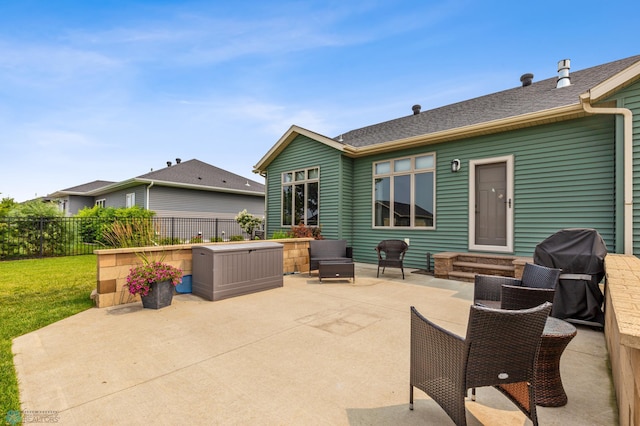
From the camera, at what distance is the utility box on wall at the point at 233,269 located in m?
4.71

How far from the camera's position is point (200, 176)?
56.8ft

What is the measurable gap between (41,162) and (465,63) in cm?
2500

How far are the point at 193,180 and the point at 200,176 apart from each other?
1.06m

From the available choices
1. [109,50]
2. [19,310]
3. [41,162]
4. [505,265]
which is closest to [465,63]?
[505,265]

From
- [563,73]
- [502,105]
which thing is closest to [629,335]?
[502,105]

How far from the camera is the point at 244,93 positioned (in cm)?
1095

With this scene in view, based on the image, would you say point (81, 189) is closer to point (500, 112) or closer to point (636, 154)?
point (500, 112)

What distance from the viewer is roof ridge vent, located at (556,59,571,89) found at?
734 centimetres

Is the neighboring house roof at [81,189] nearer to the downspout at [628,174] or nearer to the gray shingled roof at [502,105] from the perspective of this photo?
the gray shingled roof at [502,105]

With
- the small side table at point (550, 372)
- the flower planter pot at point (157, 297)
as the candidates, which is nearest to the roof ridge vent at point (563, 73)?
the small side table at point (550, 372)

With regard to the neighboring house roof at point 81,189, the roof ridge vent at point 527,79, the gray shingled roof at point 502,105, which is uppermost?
the roof ridge vent at point 527,79

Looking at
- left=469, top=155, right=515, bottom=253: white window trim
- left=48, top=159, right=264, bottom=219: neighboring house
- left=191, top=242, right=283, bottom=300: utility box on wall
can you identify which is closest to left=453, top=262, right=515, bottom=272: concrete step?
left=469, top=155, right=515, bottom=253: white window trim

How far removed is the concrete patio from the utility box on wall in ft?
1.59

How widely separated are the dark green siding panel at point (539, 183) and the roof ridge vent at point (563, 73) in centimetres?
236
